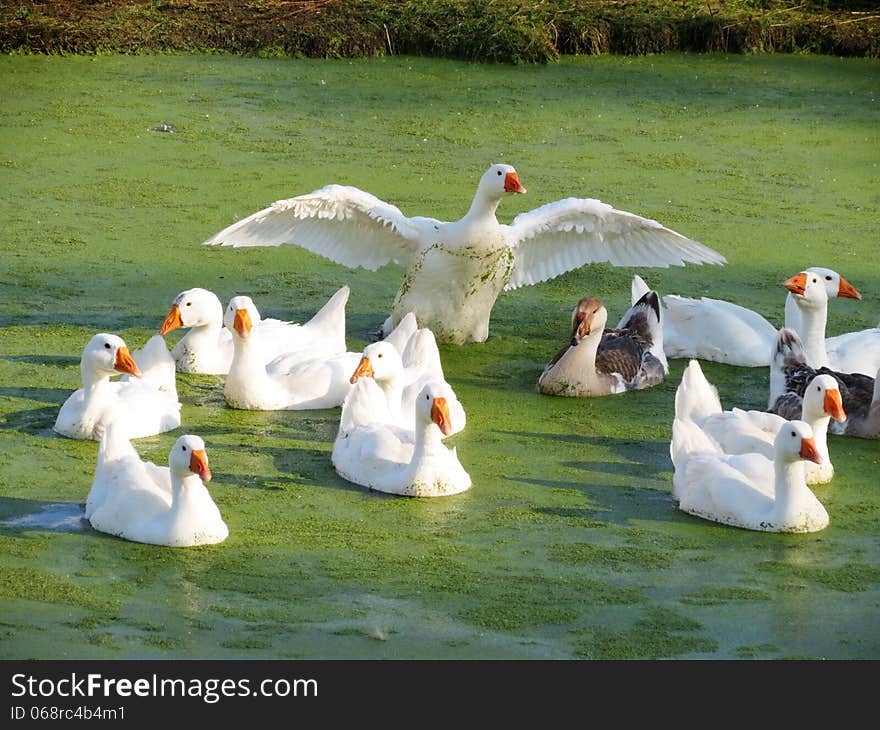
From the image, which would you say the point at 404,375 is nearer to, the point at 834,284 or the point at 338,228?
the point at 338,228

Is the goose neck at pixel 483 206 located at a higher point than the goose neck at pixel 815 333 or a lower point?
higher

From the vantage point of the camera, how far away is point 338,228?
Answer: 961 centimetres

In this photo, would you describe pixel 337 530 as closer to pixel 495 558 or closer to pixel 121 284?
pixel 495 558

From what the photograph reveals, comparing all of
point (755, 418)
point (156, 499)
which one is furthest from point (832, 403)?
point (156, 499)

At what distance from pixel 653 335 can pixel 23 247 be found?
3.80m

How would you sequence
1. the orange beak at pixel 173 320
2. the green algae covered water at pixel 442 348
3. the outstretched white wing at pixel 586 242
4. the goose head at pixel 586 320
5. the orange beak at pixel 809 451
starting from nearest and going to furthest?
the green algae covered water at pixel 442 348 < the orange beak at pixel 809 451 < the orange beak at pixel 173 320 < the goose head at pixel 586 320 < the outstretched white wing at pixel 586 242

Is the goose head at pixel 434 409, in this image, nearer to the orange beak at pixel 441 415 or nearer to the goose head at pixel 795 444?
the orange beak at pixel 441 415

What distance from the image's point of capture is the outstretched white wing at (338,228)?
9258mm

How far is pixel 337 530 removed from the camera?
673cm

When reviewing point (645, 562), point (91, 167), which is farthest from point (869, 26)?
point (645, 562)

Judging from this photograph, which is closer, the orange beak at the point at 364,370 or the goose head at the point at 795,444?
the goose head at the point at 795,444

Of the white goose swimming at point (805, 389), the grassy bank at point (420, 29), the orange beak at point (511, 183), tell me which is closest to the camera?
the white goose swimming at point (805, 389)

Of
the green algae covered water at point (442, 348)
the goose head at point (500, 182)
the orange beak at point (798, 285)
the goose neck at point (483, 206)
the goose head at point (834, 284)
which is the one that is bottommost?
the green algae covered water at point (442, 348)

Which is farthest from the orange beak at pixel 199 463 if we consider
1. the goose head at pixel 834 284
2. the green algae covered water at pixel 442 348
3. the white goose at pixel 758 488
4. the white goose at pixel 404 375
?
the goose head at pixel 834 284
